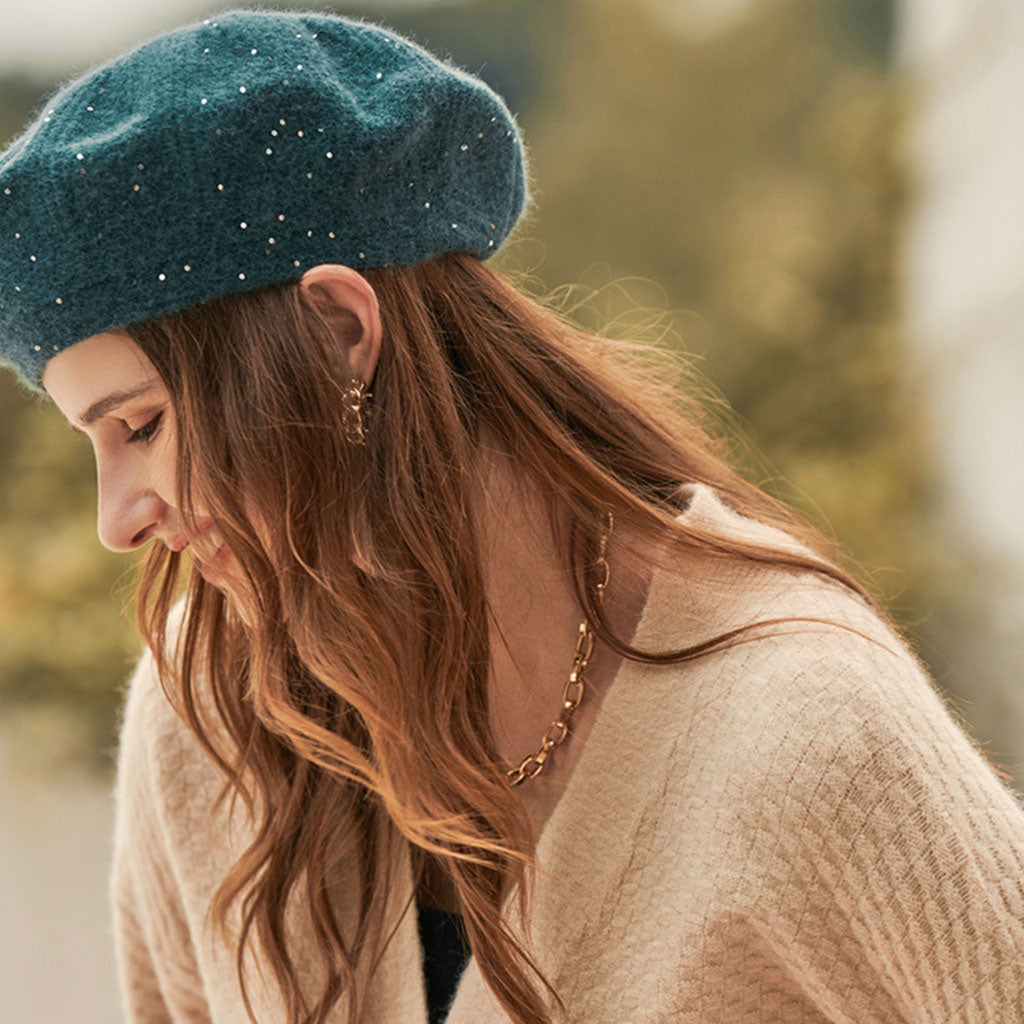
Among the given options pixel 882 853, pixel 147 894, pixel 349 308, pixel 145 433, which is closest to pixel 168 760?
pixel 147 894

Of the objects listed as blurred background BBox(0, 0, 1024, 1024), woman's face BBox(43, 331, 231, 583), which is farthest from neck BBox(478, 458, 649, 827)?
blurred background BBox(0, 0, 1024, 1024)

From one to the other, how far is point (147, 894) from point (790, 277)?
1634mm

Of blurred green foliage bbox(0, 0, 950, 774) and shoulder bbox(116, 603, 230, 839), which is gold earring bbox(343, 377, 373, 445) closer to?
shoulder bbox(116, 603, 230, 839)

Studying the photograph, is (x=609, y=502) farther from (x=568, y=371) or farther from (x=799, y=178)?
(x=799, y=178)

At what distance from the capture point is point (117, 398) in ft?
2.60

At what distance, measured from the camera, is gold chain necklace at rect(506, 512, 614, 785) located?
0.97 m

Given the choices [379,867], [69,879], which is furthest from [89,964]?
[379,867]

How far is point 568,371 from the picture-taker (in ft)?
3.06

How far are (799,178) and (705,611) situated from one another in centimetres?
156

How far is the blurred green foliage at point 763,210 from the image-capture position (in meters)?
2.23

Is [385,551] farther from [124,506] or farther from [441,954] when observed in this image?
[441,954]

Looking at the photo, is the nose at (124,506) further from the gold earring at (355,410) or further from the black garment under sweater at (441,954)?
the black garment under sweater at (441,954)

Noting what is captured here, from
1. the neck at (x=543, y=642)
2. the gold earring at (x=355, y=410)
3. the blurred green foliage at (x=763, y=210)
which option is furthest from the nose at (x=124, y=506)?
the blurred green foliage at (x=763, y=210)

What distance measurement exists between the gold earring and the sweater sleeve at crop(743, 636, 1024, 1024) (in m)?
0.35
